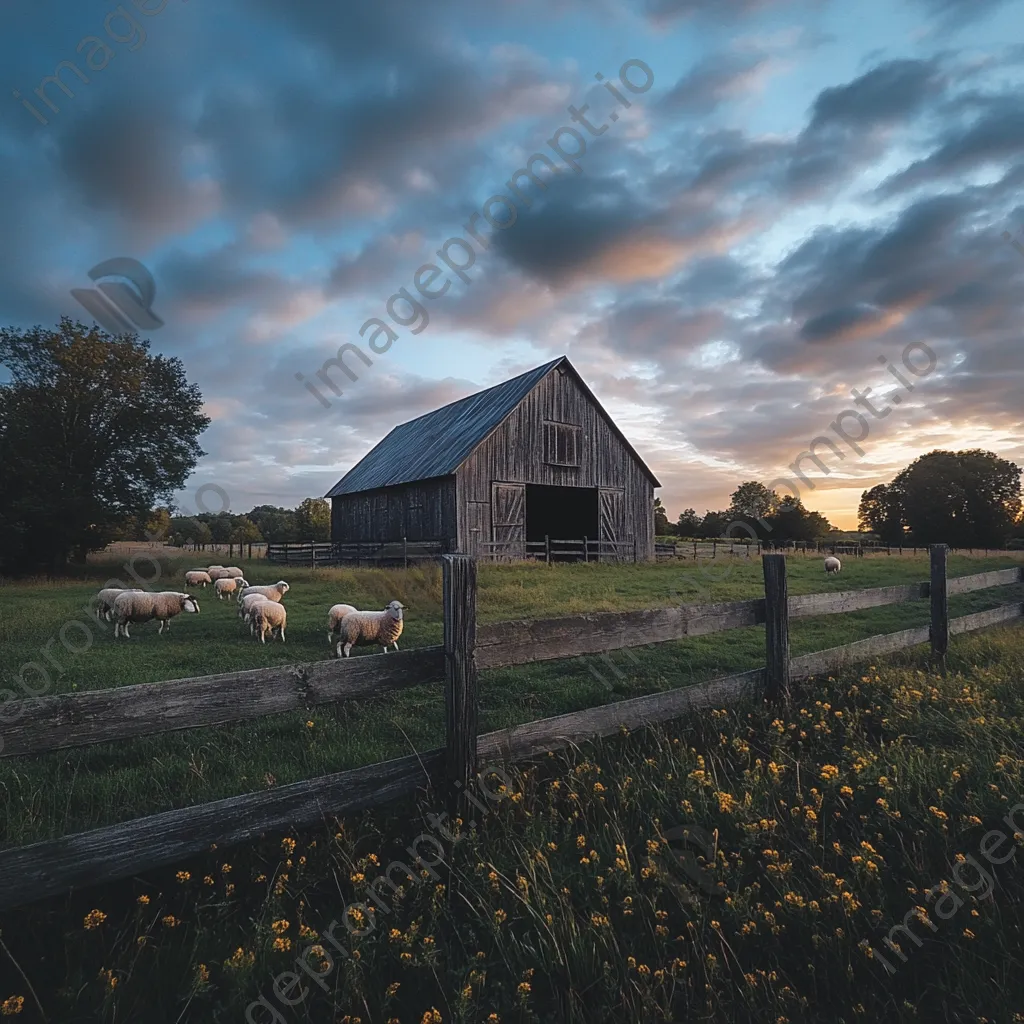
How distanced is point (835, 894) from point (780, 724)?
6.02ft

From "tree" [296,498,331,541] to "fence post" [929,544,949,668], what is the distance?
62.8 meters

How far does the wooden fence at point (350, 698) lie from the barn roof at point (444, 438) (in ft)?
57.3

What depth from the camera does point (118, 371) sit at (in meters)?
26.7

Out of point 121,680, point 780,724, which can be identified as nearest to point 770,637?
point 780,724

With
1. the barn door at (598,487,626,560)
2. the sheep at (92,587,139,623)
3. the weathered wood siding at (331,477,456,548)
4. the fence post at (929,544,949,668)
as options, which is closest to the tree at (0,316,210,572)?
the weathered wood siding at (331,477,456,548)

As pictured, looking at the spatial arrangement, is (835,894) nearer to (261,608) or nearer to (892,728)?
(892,728)

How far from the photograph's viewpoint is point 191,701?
271 centimetres

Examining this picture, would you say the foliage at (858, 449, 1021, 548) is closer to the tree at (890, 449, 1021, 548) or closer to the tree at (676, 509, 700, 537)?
the tree at (890, 449, 1021, 548)

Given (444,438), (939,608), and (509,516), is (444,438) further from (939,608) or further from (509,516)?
(939,608)

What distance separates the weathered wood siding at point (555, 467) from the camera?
22.5 m

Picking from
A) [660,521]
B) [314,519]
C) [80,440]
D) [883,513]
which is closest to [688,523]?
[660,521]

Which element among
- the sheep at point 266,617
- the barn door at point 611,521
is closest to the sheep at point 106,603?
the sheep at point 266,617

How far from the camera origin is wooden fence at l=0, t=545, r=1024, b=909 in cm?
238

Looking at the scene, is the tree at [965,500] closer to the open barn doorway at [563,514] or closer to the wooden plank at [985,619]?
the open barn doorway at [563,514]
